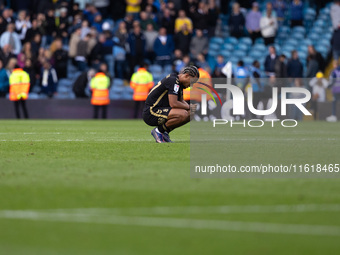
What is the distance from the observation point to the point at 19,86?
2833 cm

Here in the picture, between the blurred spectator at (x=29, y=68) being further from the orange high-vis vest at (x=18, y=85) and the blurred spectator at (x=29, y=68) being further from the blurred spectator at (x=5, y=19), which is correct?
the blurred spectator at (x=5, y=19)

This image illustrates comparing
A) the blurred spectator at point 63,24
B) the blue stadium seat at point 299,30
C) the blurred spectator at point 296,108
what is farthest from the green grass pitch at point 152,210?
the blue stadium seat at point 299,30

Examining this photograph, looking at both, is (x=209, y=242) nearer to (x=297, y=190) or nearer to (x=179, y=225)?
(x=179, y=225)

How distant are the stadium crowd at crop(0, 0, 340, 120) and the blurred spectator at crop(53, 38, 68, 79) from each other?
0.12ft

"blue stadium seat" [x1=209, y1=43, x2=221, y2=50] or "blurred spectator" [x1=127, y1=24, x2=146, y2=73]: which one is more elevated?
"blurred spectator" [x1=127, y1=24, x2=146, y2=73]

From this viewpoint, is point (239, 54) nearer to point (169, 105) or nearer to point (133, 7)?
point (133, 7)

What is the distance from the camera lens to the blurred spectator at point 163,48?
2996 centimetres

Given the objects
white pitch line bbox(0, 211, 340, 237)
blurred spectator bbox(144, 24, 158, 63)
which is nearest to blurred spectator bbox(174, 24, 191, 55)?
blurred spectator bbox(144, 24, 158, 63)

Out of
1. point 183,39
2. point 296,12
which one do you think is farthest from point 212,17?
point 296,12

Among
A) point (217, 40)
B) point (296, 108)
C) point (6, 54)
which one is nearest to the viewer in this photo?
point (296, 108)

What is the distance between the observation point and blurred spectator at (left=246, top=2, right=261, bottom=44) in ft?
104

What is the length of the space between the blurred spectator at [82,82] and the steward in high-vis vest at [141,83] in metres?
1.61

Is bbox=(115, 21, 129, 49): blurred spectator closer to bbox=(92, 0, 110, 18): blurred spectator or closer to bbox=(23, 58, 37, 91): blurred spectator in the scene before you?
bbox=(92, 0, 110, 18): blurred spectator

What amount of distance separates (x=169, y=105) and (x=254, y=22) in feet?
Result: 59.2
